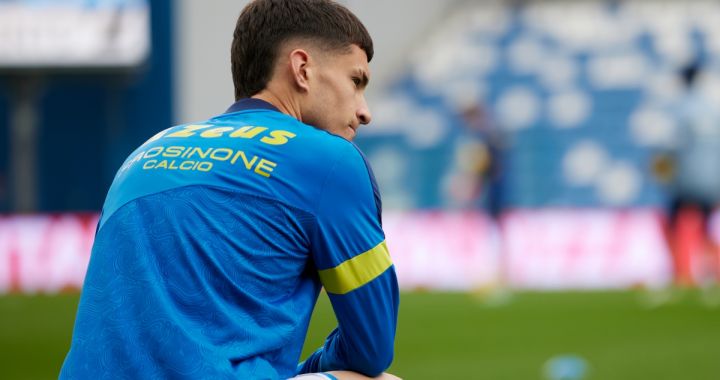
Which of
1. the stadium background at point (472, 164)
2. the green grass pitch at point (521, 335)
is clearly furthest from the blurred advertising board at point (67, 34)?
the green grass pitch at point (521, 335)

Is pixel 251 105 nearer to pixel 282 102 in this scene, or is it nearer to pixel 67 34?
pixel 282 102

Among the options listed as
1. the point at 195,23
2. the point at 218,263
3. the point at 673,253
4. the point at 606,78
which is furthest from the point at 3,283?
the point at 218,263

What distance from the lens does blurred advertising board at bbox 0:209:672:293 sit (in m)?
14.5

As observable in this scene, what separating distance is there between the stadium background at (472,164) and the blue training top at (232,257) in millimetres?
4968

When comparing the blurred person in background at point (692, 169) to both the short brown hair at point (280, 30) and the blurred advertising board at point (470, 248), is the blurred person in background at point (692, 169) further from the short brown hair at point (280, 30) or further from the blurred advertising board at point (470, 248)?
the short brown hair at point (280, 30)

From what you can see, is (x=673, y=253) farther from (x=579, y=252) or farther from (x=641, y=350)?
(x=641, y=350)

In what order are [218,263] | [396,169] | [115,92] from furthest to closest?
1. [396,169]
2. [115,92]
3. [218,263]

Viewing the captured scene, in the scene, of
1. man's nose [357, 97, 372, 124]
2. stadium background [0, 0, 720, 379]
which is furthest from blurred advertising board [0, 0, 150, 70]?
man's nose [357, 97, 372, 124]

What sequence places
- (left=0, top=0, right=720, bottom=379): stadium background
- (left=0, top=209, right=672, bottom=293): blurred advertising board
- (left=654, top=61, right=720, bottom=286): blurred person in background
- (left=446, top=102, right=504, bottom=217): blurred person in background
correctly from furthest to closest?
(left=0, top=209, right=672, bottom=293): blurred advertising board < (left=446, top=102, right=504, bottom=217): blurred person in background < (left=654, top=61, right=720, bottom=286): blurred person in background < (left=0, top=0, right=720, bottom=379): stadium background

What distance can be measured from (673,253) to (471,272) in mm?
3583

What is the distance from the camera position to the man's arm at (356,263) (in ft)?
7.03

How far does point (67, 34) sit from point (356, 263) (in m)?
16.2

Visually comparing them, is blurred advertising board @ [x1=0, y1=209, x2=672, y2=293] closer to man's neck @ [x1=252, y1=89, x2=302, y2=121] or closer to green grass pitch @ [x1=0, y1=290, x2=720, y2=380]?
green grass pitch @ [x1=0, y1=290, x2=720, y2=380]

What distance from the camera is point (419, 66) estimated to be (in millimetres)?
23234
